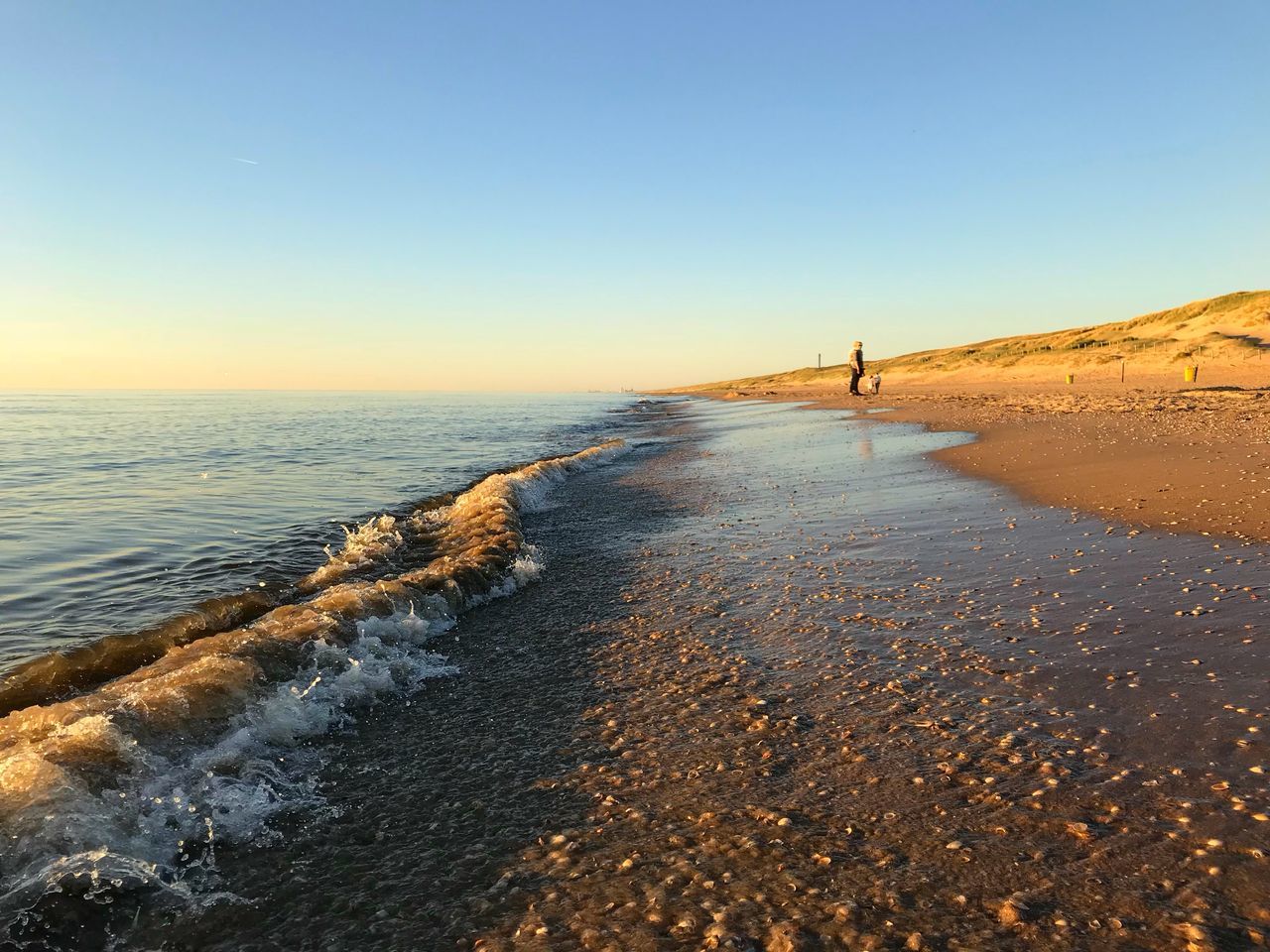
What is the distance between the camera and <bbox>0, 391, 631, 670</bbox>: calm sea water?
817cm

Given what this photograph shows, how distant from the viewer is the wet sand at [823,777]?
8.67 ft

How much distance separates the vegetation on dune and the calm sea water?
3795cm

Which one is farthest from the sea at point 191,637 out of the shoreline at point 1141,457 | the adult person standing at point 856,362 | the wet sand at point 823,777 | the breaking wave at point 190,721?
the adult person standing at point 856,362

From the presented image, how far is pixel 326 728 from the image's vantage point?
462 centimetres

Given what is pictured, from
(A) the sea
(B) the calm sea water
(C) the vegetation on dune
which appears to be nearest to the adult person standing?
(C) the vegetation on dune

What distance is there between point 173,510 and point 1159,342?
5568cm

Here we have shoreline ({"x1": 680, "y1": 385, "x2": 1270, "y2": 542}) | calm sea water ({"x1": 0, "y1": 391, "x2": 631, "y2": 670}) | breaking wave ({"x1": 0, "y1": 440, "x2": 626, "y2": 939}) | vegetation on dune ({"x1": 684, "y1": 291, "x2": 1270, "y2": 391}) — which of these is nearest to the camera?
breaking wave ({"x1": 0, "y1": 440, "x2": 626, "y2": 939})

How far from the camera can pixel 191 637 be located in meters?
7.16

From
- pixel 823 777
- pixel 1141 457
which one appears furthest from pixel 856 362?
pixel 823 777

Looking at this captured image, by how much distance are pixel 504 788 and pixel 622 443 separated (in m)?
24.6

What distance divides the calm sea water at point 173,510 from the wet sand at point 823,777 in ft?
15.0

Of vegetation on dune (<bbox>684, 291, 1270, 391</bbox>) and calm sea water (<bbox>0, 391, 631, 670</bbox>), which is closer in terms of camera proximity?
calm sea water (<bbox>0, 391, 631, 670</bbox>)

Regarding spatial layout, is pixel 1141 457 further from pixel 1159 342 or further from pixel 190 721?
pixel 1159 342

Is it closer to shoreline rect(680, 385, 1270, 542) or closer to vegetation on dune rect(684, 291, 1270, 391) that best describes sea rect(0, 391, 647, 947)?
shoreline rect(680, 385, 1270, 542)
